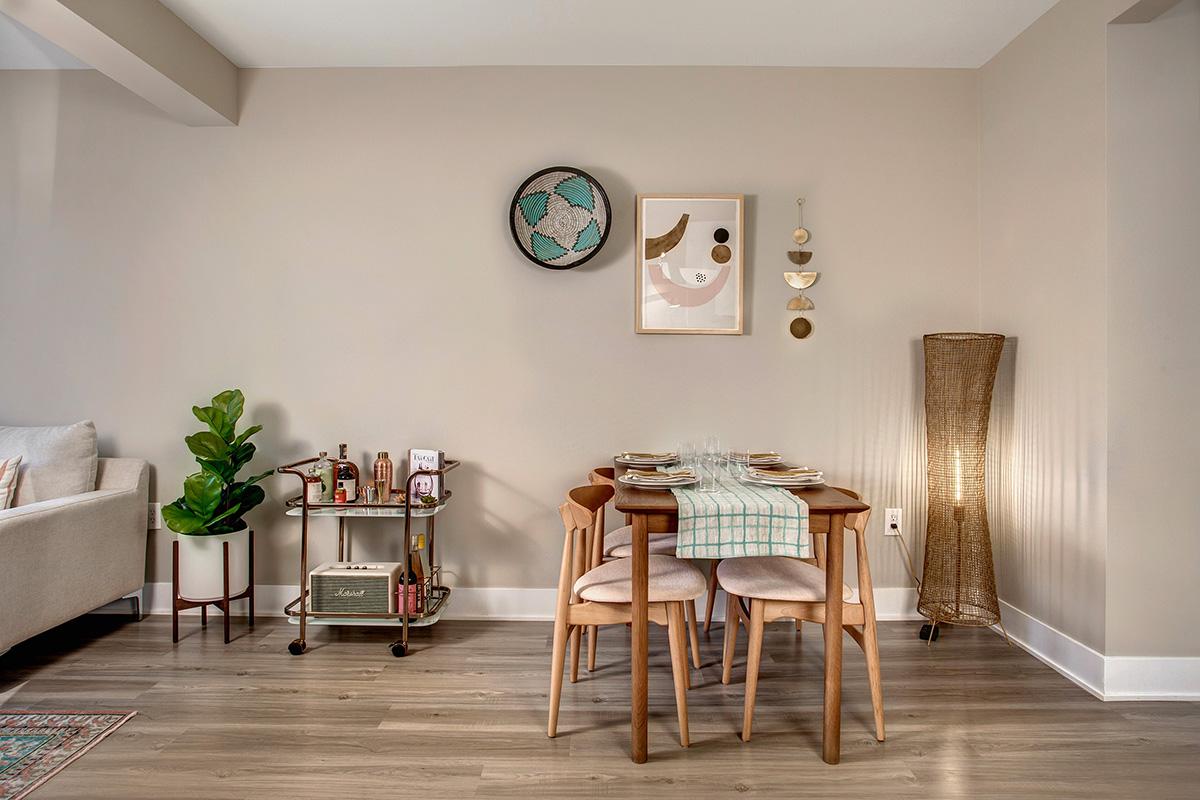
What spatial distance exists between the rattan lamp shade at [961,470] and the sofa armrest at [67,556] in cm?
344

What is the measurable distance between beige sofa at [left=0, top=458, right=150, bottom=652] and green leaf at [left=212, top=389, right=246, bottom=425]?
1.74 ft

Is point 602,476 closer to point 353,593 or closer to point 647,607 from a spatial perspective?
point 647,607

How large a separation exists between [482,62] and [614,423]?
67.7 inches

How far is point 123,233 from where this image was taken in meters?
3.34

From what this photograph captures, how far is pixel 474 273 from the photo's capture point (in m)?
3.32

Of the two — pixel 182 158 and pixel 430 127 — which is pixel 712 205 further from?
pixel 182 158

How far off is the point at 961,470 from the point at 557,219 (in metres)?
2.01

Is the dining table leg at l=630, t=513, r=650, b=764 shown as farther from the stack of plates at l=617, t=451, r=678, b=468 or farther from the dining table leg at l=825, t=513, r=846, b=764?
the stack of plates at l=617, t=451, r=678, b=468

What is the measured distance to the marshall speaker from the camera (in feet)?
9.71

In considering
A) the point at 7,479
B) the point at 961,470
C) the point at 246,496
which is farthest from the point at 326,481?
the point at 961,470

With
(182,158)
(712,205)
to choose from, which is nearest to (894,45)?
(712,205)

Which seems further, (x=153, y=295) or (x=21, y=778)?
(x=153, y=295)

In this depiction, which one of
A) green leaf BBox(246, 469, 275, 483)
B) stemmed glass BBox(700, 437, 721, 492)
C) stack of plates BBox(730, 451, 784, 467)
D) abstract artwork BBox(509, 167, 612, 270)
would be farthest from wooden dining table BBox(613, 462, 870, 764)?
green leaf BBox(246, 469, 275, 483)

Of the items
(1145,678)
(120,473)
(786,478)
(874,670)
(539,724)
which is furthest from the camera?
(120,473)
